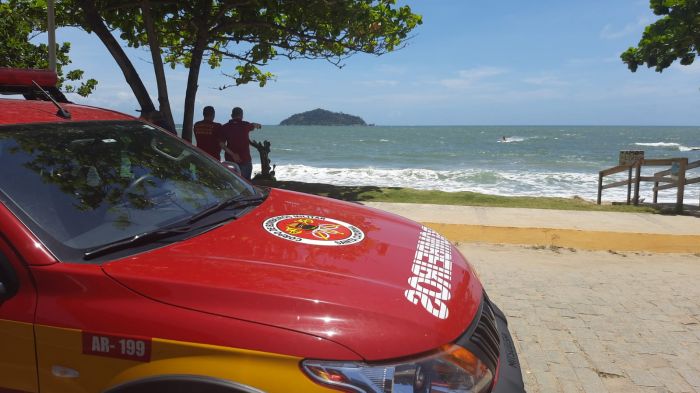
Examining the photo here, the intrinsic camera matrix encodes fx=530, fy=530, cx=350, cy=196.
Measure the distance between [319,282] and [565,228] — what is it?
234 inches

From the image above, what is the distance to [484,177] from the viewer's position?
21.0m

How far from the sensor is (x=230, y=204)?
2.65 meters

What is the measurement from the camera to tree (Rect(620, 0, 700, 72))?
29.0 feet

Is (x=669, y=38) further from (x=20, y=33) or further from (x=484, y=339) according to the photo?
(x=20, y=33)

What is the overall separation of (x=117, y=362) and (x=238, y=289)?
42cm

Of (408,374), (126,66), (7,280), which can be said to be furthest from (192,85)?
(408,374)

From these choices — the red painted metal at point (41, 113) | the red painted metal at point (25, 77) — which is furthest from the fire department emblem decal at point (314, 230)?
the red painted metal at point (25, 77)

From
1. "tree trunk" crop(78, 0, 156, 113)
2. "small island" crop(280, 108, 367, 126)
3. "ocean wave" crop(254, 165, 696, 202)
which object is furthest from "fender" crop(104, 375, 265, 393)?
"small island" crop(280, 108, 367, 126)

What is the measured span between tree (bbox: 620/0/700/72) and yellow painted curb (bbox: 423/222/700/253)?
4393 mm

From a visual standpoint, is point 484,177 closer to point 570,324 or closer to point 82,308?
point 570,324

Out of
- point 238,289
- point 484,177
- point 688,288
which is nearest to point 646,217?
point 688,288

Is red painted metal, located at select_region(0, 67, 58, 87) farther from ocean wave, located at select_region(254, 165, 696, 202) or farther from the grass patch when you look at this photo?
ocean wave, located at select_region(254, 165, 696, 202)

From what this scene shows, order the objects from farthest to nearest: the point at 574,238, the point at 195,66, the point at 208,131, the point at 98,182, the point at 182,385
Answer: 1. the point at 195,66
2. the point at 208,131
3. the point at 574,238
4. the point at 98,182
5. the point at 182,385

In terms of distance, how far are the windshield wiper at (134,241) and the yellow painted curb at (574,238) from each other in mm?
5071
